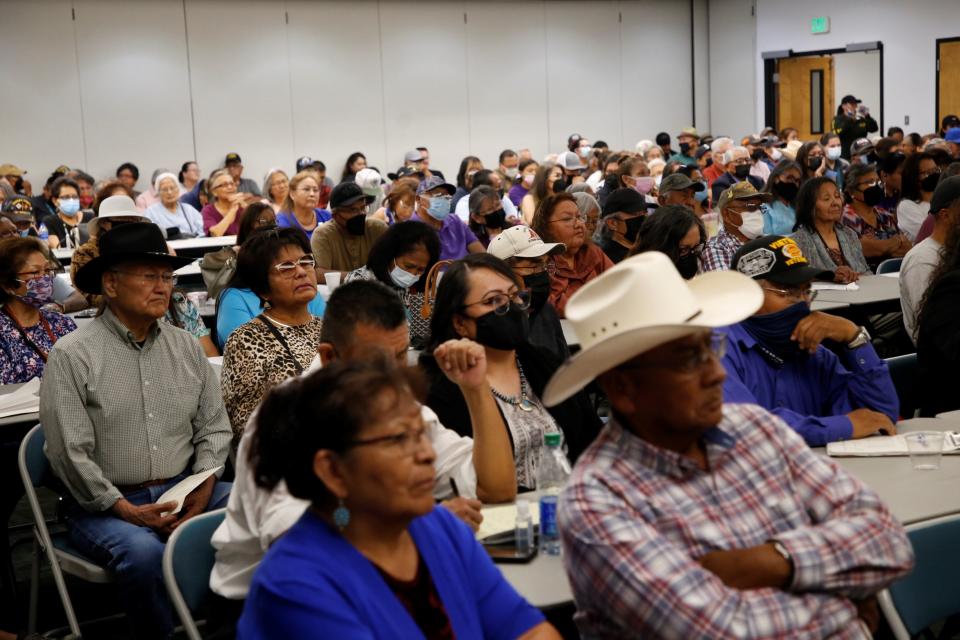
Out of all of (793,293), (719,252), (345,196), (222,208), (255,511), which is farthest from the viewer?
(222,208)

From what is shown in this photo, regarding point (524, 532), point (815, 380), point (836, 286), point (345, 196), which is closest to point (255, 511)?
point (524, 532)

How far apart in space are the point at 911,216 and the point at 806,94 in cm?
1414

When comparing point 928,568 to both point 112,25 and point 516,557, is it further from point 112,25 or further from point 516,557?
point 112,25

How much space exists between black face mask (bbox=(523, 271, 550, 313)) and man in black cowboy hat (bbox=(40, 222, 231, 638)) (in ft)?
4.98

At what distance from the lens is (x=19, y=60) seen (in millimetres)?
15227

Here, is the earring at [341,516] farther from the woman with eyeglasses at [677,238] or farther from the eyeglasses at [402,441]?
the woman with eyeglasses at [677,238]

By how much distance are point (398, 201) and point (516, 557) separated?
616cm

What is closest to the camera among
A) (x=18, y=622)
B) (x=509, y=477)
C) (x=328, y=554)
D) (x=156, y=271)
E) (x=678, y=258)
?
(x=328, y=554)

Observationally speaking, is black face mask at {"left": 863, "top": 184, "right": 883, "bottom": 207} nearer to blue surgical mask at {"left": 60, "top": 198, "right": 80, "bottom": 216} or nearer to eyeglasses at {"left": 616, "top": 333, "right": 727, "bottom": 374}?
eyeglasses at {"left": 616, "top": 333, "right": 727, "bottom": 374}

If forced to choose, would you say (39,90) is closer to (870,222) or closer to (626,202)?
(626,202)

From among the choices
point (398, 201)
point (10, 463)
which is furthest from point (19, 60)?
point (10, 463)

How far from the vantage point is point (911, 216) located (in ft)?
26.4

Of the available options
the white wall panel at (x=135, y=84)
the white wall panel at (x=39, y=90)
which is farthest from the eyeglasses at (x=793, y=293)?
the white wall panel at (x=135, y=84)

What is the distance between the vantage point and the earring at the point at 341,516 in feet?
6.24
